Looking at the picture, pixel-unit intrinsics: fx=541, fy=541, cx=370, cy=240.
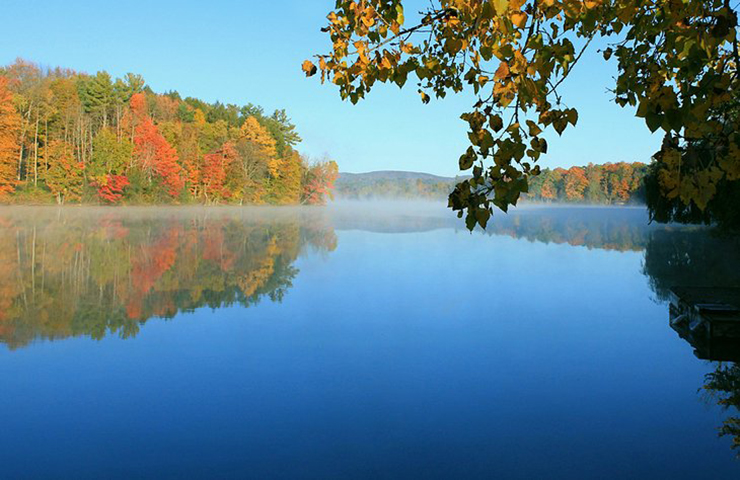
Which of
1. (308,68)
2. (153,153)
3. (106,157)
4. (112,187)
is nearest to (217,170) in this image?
(153,153)

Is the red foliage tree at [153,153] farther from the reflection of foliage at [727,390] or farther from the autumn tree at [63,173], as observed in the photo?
the reflection of foliage at [727,390]

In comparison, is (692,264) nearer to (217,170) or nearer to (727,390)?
(727,390)

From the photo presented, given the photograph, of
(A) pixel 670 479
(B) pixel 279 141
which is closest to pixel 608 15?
(A) pixel 670 479

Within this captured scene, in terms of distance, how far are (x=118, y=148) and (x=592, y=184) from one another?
83.9 m

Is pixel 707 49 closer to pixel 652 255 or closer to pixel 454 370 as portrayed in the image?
pixel 454 370

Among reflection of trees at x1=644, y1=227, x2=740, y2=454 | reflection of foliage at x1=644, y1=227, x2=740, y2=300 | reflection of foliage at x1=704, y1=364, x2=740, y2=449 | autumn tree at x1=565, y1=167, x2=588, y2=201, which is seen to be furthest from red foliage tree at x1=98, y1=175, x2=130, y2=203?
autumn tree at x1=565, y1=167, x2=588, y2=201

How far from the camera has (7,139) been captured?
43906mm

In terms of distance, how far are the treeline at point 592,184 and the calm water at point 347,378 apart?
3530 inches

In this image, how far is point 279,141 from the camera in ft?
234

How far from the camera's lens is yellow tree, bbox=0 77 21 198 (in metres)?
43.7

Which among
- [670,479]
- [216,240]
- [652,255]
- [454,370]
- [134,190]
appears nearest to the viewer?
[670,479]

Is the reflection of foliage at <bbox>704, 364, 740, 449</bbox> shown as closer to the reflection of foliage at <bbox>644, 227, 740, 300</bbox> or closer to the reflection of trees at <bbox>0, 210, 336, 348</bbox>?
the reflection of foliage at <bbox>644, 227, 740, 300</bbox>

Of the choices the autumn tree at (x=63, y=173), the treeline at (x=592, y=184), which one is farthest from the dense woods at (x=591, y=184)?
the autumn tree at (x=63, y=173)

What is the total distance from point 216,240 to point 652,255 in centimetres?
1497
